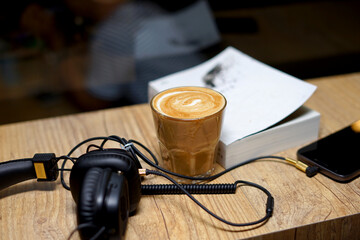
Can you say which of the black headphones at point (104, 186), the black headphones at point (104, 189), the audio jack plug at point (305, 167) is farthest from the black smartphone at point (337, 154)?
the black headphones at point (104, 189)

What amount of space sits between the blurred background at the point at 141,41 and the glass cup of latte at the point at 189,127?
650 mm

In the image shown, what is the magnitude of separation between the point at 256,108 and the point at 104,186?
0.35m

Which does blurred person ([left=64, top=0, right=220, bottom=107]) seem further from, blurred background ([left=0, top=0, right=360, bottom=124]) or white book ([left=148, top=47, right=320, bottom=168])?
white book ([left=148, top=47, right=320, bottom=168])

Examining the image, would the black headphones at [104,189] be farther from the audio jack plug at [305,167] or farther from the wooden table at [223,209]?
the audio jack plug at [305,167]

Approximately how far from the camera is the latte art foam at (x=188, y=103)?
1.74 ft

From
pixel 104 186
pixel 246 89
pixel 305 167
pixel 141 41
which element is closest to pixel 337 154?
pixel 305 167

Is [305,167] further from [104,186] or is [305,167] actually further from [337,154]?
[104,186]

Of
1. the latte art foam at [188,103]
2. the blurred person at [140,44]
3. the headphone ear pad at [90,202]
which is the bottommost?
the blurred person at [140,44]

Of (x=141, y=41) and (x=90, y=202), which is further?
(x=141, y=41)

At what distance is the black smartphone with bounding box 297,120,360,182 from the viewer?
0.58m

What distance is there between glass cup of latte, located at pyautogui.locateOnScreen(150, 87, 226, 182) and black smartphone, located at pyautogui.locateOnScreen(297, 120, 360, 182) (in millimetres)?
172

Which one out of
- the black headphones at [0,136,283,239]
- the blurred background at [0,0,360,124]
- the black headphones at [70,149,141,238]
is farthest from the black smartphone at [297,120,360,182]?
the blurred background at [0,0,360,124]

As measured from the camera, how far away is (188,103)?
1.82ft

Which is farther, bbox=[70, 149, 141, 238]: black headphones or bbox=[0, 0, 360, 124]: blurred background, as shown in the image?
bbox=[0, 0, 360, 124]: blurred background
